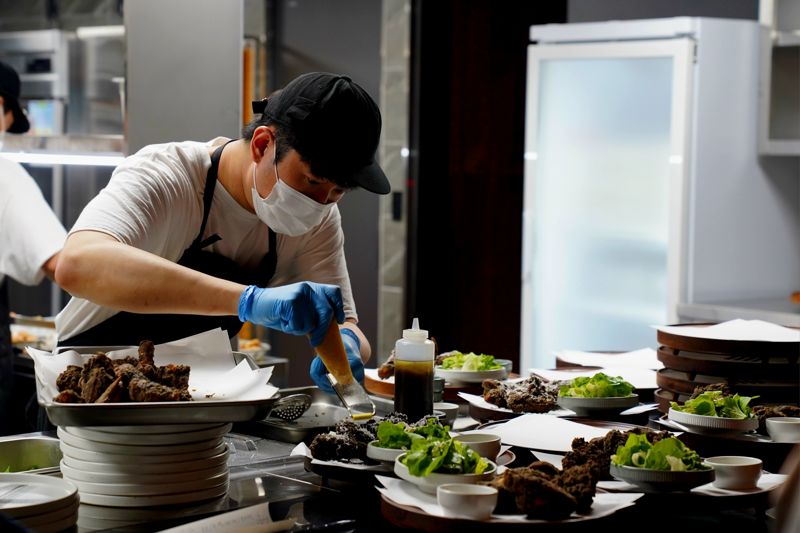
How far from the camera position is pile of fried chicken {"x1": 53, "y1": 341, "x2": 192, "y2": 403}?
163 cm

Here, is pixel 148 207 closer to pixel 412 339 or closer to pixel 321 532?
pixel 412 339

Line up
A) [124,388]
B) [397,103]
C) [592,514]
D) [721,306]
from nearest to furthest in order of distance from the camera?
1. [592,514]
2. [124,388]
3. [721,306]
4. [397,103]

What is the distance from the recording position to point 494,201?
5.91 m

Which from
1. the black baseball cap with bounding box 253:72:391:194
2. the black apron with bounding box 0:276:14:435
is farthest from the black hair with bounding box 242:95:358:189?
the black apron with bounding box 0:276:14:435

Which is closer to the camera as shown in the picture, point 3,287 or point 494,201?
point 3,287

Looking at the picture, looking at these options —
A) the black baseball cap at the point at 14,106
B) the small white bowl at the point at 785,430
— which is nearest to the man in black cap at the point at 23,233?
the black baseball cap at the point at 14,106

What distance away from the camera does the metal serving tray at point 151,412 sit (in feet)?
5.19

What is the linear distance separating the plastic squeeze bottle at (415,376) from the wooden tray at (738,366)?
1.95 ft

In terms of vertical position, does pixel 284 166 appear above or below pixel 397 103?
below

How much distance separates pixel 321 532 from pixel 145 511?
325mm

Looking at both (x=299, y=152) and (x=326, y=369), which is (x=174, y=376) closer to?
(x=326, y=369)

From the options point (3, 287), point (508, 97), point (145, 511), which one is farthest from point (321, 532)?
point (508, 97)

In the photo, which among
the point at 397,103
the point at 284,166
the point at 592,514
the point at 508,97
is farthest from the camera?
the point at 508,97

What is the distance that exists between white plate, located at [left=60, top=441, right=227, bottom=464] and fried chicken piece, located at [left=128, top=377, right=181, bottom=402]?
0.11 meters
